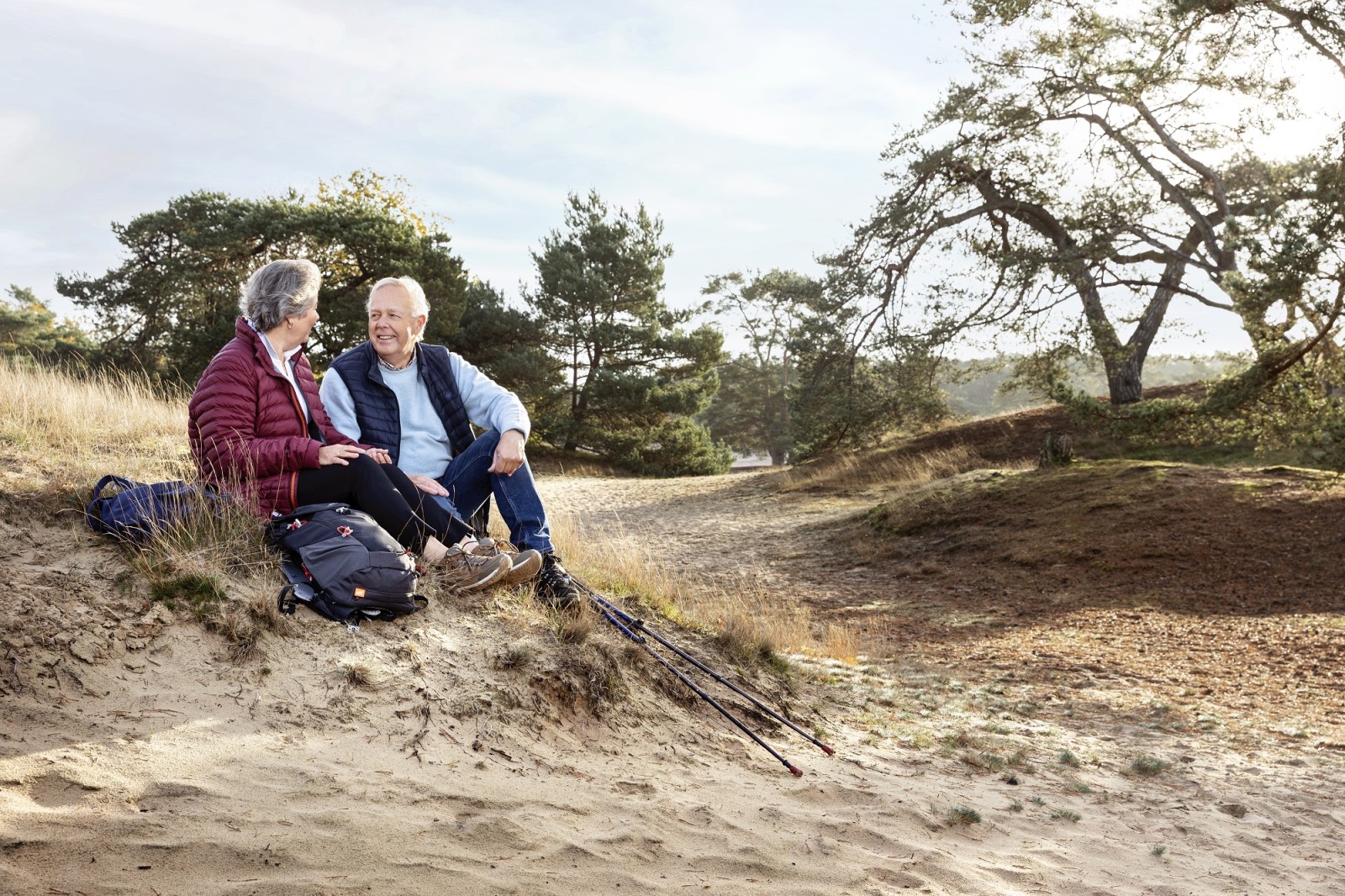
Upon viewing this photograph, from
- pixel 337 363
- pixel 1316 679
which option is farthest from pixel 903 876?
pixel 1316 679

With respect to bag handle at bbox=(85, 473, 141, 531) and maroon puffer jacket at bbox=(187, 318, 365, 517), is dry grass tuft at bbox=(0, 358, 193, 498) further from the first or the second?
maroon puffer jacket at bbox=(187, 318, 365, 517)

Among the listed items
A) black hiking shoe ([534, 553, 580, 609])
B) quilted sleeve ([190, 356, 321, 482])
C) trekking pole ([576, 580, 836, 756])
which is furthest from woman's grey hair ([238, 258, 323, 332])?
trekking pole ([576, 580, 836, 756])

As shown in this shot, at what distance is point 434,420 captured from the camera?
4848mm

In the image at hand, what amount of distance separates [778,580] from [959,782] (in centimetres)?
606

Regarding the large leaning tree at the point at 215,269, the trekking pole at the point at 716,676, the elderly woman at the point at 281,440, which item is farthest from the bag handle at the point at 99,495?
the large leaning tree at the point at 215,269

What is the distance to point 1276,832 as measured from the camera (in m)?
4.08

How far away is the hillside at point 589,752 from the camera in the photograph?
2641 mm

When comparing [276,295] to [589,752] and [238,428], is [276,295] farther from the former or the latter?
[589,752]

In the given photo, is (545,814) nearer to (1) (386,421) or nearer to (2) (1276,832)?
(1) (386,421)

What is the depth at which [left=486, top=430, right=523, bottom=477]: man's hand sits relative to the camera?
4.53 meters

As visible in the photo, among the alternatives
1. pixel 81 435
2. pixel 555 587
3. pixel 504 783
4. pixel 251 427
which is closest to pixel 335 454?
pixel 251 427

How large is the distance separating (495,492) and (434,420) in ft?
1.65

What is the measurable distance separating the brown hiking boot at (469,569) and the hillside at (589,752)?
0.35 ft

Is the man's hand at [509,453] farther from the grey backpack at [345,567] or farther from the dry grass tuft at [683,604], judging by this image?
the dry grass tuft at [683,604]
